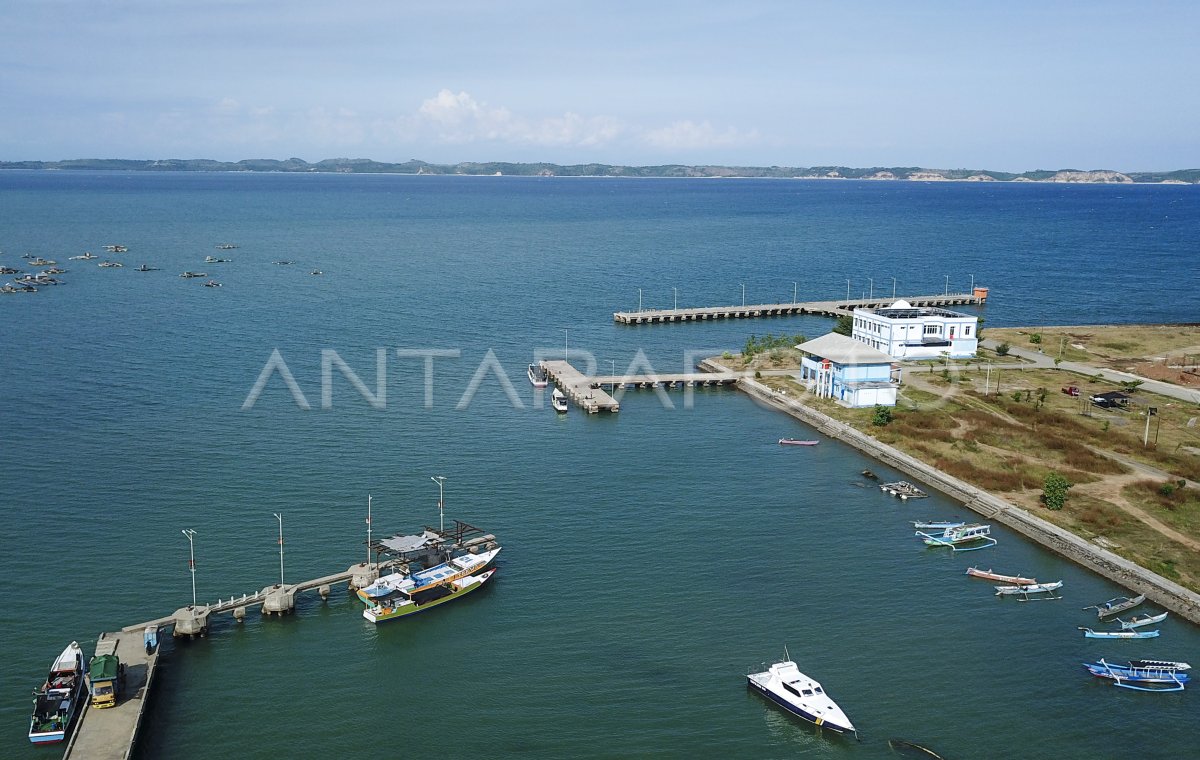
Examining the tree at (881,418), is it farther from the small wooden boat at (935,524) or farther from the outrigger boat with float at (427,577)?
the outrigger boat with float at (427,577)

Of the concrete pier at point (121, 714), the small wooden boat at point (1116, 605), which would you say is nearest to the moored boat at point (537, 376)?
the concrete pier at point (121, 714)

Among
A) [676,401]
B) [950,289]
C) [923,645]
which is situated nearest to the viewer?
[923,645]

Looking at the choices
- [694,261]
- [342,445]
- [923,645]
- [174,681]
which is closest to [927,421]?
[923,645]

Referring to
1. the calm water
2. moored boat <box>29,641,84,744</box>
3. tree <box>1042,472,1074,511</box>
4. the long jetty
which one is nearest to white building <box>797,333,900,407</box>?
the calm water

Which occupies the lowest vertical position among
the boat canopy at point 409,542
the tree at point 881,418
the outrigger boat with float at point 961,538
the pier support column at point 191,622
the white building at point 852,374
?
the pier support column at point 191,622

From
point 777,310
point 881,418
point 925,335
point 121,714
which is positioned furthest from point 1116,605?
point 777,310

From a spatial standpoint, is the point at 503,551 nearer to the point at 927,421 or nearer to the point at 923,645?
the point at 923,645

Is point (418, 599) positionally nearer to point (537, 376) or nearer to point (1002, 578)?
point (1002, 578)
